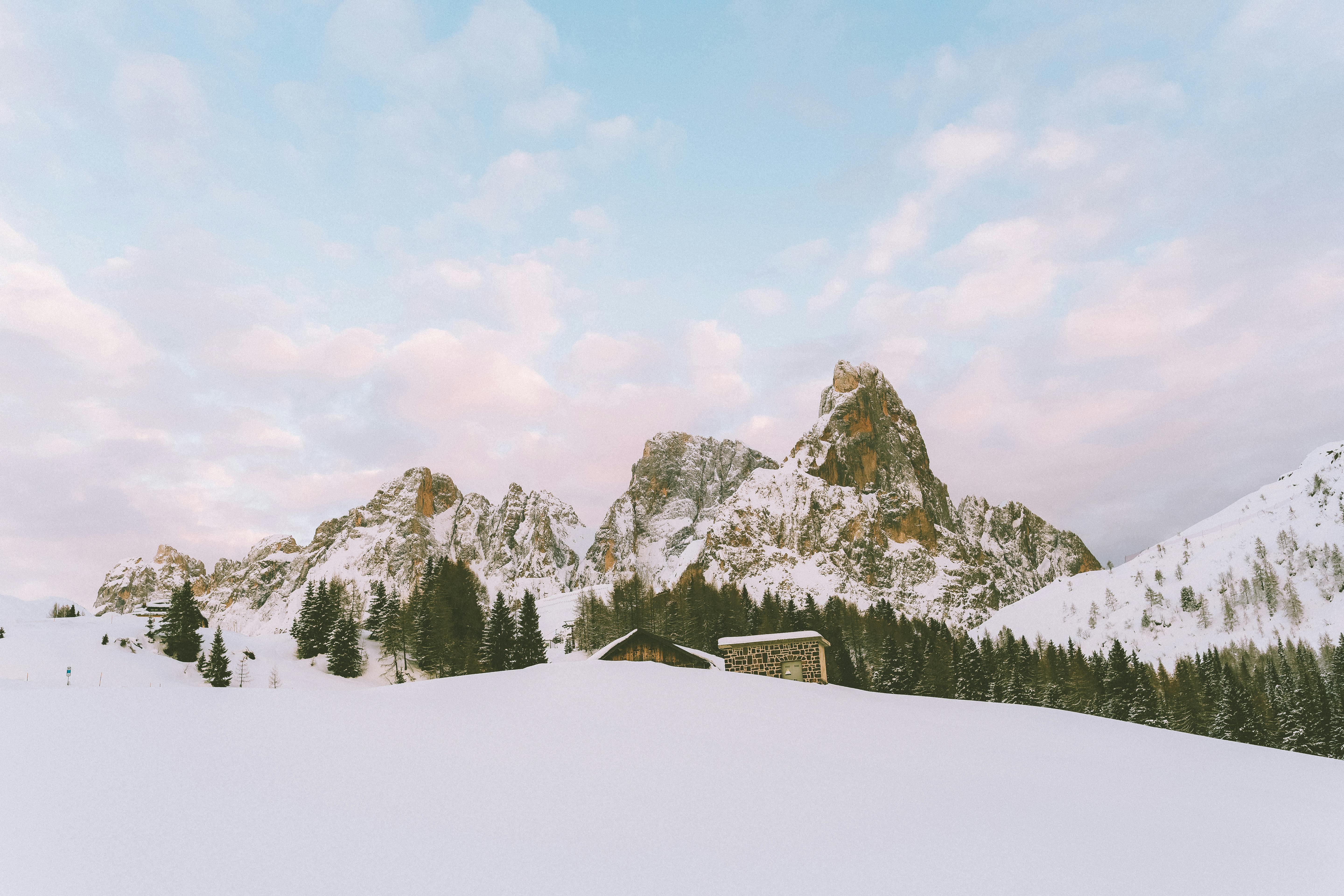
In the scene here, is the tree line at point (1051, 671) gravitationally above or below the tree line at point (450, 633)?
below

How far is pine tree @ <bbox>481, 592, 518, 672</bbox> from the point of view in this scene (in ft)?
183

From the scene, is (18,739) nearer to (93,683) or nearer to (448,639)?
(93,683)

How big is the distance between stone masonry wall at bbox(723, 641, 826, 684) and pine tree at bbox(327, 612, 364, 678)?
34.2m

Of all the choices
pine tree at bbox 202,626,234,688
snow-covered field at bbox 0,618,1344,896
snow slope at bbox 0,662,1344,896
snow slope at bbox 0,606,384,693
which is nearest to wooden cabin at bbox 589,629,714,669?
snow slope at bbox 0,606,384,693

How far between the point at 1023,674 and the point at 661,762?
72.0 m

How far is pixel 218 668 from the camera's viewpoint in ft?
164

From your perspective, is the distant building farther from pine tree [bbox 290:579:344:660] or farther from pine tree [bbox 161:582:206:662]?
pine tree [bbox 290:579:344:660]

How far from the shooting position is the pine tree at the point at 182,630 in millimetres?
55938

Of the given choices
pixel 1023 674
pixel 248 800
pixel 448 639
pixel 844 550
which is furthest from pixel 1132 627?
pixel 248 800

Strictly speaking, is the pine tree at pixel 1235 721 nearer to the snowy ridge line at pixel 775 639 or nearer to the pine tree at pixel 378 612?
the snowy ridge line at pixel 775 639

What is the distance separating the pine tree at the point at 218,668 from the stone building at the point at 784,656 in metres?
36.8

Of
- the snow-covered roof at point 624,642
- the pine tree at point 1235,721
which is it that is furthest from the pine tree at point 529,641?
the pine tree at point 1235,721

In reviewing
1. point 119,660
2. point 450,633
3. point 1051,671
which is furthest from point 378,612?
point 1051,671

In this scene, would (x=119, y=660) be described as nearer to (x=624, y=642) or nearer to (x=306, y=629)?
(x=306, y=629)
